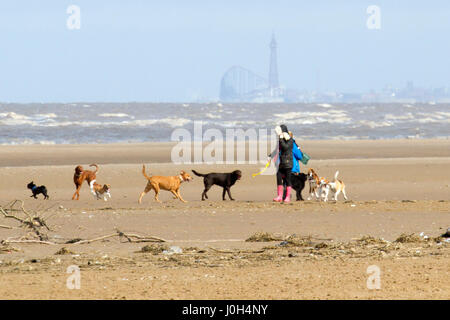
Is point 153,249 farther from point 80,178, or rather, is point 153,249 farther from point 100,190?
point 80,178

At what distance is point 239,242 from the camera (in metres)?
11.2

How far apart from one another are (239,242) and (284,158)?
4616 millimetres

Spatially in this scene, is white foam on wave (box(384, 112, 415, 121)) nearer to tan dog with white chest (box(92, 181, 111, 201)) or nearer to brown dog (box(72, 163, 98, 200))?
brown dog (box(72, 163, 98, 200))

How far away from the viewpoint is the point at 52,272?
8.80 m

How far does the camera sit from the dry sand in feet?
25.8

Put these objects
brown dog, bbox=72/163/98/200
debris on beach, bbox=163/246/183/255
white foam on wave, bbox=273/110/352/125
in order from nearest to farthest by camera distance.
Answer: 1. debris on beach, bbox=163/246/183/255
2. brown dog, bbox=72/163/98/200
3. white foam on wave, bbox=273/110/352/125

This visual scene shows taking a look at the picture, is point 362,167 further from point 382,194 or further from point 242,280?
point 242,280

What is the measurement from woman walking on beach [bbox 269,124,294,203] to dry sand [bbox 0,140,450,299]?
35 cm

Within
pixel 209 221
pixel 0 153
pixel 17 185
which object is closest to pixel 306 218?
pixel 209 221

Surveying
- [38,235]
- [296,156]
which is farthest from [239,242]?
[296,156]

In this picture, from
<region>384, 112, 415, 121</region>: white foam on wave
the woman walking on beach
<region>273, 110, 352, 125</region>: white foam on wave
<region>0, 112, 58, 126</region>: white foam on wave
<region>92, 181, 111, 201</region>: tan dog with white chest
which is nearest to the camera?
the woman walking on beach

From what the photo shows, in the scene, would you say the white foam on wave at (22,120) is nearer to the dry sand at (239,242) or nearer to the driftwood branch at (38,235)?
the dry sand at (239,242)

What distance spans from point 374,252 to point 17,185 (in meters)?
12.0

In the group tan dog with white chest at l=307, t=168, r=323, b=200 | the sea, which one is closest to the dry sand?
tan dog with white chest at l=307, t=168, r=323, b=200
